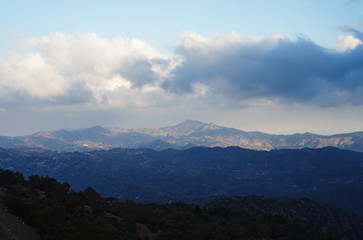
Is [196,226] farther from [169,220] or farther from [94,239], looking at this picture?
[94,239]

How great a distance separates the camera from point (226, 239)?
Result: 8519cm

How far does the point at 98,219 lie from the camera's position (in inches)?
3433

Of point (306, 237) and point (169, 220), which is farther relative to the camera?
point (306, 237)

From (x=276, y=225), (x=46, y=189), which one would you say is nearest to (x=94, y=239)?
(x=46, y=189)

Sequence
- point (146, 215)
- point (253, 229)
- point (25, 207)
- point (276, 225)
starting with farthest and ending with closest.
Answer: point (276, 225) → point (253, 229) → point (146, 215) → point (25, 207)

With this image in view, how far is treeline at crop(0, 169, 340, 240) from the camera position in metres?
63.9

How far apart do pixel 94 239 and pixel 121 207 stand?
48199 mm

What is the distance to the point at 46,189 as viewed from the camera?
11031 centimetres

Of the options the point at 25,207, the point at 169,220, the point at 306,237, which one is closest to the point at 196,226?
the point at 169,220

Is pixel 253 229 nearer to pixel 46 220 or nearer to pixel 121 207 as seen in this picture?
pixel 121 207

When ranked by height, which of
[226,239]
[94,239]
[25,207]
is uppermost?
[25,207]

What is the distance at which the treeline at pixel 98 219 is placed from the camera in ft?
209

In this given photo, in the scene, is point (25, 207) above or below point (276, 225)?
above

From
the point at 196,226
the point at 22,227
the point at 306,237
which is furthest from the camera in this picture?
the point at 306,237
